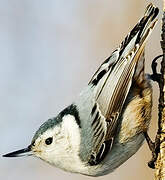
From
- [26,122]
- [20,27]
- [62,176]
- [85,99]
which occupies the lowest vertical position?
[62,176]

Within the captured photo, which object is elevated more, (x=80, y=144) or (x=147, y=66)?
(x=147, y=66)

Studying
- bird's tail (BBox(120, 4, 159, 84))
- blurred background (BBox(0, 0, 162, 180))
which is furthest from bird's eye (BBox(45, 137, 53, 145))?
blurred background (BBox(0, 0, 162, 180))

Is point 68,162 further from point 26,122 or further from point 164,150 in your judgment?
point 26,122

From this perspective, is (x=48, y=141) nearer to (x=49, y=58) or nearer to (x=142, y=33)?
(x=142, y=33)

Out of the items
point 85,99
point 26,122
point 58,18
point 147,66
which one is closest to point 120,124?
point 85,99

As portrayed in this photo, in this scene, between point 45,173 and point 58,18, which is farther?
point 58,18

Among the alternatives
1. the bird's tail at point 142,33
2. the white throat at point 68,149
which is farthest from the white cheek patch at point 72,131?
the bird's tail at point 142,33
